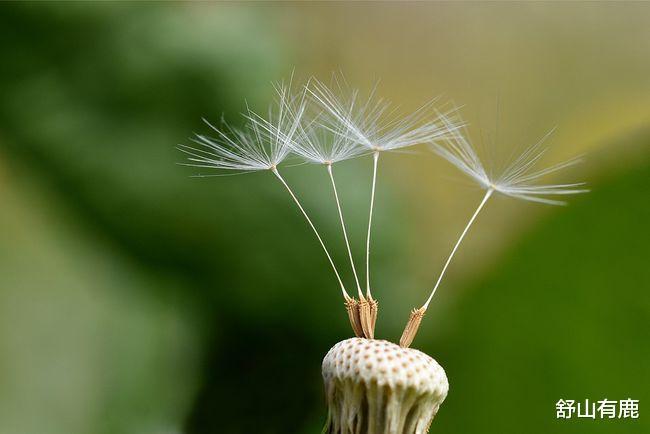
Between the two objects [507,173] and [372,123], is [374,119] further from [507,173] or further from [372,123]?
[507,173]

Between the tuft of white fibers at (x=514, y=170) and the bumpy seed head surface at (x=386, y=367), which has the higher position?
A: the tuft of white fibers at (x=514, y=170)

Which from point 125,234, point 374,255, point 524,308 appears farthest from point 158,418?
point 524,308

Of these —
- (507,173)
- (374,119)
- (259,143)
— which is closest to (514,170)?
(507,173)

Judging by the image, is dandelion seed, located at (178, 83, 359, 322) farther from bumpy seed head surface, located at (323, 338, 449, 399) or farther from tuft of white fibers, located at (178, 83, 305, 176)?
bumpy seed head surface, located at (323, 338, 449, 399)

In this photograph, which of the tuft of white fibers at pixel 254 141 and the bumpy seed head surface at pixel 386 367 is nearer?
the bumpy seed head surface at pixel 386 367

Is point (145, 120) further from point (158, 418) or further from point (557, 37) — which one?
point (557, 37)

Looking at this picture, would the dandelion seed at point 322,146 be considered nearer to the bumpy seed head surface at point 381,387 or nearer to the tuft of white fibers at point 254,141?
the tuft of white fibers at point 254,141

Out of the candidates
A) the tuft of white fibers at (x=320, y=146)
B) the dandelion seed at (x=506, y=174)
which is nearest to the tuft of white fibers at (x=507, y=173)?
the dandelion seed at (x=506, y=174)
